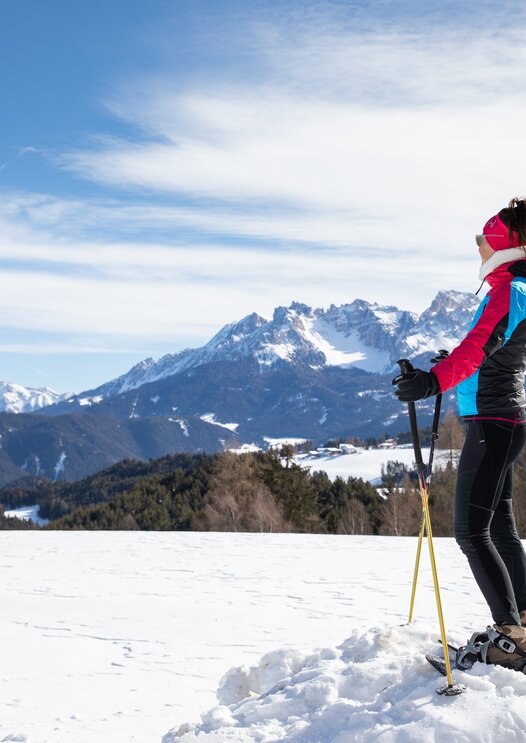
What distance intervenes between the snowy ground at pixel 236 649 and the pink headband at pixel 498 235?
6.39 feet

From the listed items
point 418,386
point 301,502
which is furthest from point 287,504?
point 418,386

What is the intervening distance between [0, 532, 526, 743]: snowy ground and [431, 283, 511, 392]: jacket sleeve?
1307mm

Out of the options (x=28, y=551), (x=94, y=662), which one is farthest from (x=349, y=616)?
(x=28, y=551)

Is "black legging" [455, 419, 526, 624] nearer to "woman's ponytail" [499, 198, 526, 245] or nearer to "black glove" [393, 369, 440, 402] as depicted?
"black glove" [393, 369, 440, 402]

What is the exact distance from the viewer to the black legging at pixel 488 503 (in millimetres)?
3287

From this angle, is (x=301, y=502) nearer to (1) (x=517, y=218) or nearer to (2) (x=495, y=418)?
(2) (x=495, y=418)

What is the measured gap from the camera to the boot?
316cm

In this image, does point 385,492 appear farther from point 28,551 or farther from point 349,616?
point 349,616

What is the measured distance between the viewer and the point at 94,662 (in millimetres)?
5066

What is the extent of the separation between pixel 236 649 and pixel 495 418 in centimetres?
320

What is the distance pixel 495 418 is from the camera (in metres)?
3.36

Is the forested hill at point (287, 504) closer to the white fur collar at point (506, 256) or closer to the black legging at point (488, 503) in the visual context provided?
the black legging at point (488, 503)

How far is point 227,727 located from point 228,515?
38.8m

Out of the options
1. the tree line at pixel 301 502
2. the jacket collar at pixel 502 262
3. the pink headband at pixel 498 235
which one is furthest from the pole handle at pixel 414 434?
the tree line at pixel 301 502
